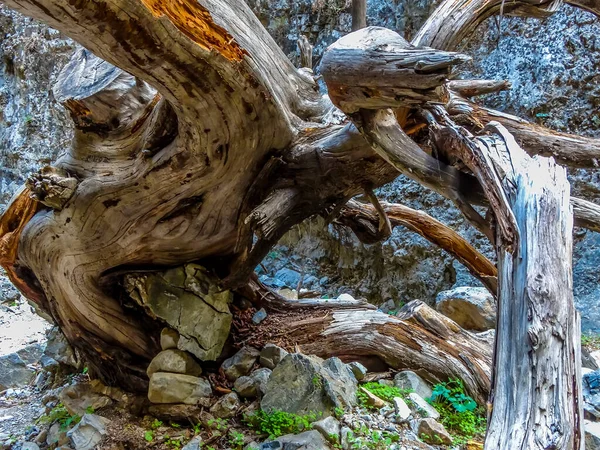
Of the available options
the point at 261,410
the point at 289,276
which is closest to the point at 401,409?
the point at 261,410

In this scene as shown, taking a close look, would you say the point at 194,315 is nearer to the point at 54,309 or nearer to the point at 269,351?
the point at 269,351

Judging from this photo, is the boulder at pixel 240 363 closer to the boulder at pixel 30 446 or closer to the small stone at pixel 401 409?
the small stone at pixel 401 409

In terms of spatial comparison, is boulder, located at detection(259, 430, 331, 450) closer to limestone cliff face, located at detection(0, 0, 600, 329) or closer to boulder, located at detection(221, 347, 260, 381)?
boulder, located at detection(221, 347, 260, 381)

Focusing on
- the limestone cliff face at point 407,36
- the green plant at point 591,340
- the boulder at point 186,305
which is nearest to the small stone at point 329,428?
the boulder at point 186,305

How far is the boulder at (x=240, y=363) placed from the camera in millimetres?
2773

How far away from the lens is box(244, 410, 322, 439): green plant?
7.44ft

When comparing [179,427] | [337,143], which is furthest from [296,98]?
[179,427]

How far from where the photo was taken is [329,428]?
221 cm

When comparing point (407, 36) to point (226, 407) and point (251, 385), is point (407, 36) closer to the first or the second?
point (251, 385)

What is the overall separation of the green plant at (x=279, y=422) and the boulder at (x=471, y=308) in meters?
2.25

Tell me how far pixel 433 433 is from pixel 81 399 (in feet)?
7.08

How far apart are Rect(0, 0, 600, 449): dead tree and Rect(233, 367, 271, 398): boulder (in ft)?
1.56

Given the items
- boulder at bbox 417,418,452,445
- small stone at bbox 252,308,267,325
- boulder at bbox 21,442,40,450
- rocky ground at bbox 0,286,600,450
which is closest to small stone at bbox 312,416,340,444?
rocky ground at bbox 0,286,600,450

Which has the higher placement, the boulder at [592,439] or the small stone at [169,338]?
the small stone at [169,338]
